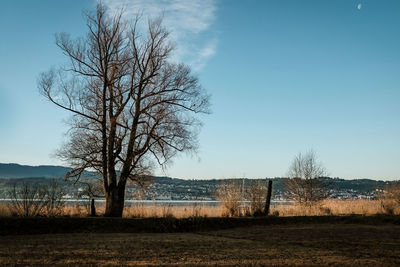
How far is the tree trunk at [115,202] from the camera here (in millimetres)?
21453

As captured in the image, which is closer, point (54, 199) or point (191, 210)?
point (54, 199)

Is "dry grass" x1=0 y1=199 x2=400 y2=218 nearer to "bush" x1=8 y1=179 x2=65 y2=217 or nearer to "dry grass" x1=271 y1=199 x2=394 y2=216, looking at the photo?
"dry grass" x1=271 y1=199 x2=394 y2=216

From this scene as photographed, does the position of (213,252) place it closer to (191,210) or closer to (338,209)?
(191,210)

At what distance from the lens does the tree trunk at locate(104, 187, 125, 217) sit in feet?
70.4

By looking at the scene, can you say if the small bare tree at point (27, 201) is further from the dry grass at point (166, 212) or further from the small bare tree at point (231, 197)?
the small bare tree at point (231, 197)

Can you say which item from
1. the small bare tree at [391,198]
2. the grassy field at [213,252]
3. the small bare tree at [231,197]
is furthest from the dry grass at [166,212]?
the small bare tree at [391,198]

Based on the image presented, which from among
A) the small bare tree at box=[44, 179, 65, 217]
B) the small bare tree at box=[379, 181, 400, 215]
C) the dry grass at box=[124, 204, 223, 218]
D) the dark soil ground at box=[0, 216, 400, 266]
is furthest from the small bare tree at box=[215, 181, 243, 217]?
the small bare tree at box=[379, 181, 400, 215]

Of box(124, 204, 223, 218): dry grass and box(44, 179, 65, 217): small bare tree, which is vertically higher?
box(44, 179, 65, 217): small bare tree

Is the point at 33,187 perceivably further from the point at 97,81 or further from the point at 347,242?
the point at 347,242

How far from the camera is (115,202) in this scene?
21625mm

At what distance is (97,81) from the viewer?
22.1m

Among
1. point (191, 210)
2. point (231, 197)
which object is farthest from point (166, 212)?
point (231, 197)

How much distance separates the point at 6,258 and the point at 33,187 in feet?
34.0

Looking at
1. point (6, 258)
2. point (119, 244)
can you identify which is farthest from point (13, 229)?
point (6, 258)
